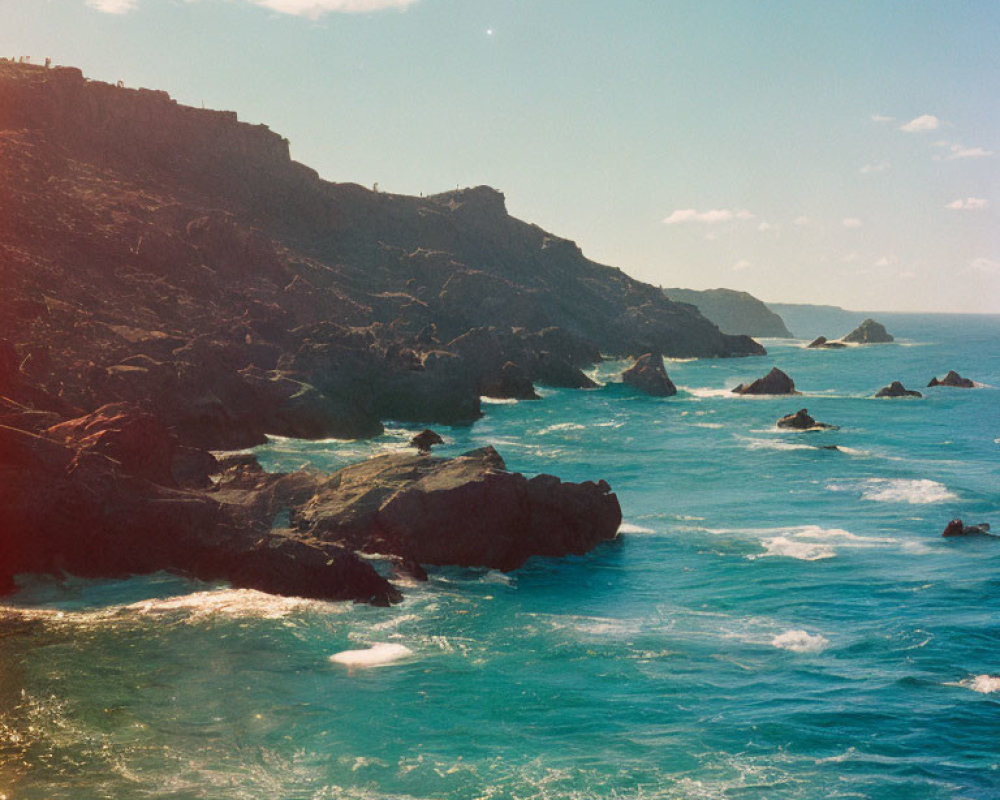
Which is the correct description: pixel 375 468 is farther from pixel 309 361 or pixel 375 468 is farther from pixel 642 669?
pixel 309 361

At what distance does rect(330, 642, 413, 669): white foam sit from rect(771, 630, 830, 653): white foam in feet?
43.4

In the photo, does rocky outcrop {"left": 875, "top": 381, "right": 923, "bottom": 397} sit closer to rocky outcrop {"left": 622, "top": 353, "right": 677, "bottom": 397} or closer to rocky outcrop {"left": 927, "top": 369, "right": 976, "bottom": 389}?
rocky outcrop {"left": 927, "top": 369, "right": 976, "bottom": 389}

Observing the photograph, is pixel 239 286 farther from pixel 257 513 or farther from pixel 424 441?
pixel 257 513

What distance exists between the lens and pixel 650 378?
12094 centimetres

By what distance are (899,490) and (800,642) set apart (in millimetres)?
30267

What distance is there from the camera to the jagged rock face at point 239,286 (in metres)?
69.7

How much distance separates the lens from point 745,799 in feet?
71.6

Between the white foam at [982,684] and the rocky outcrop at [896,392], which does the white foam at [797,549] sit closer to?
the white foam at [982,684]

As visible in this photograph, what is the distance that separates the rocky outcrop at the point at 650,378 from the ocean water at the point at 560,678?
227 ft

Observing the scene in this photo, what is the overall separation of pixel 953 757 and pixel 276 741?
59.1 ft

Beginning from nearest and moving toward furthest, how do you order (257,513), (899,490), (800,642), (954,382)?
(800,642)
(257,513)
(899,490)
(954,382)

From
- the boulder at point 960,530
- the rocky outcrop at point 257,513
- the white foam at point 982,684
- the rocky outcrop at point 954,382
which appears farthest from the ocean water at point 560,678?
the rocky outcrop at point 954,382

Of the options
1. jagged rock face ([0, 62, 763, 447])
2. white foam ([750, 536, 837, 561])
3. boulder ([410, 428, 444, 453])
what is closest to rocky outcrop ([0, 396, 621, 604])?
white foam ([750, 536, 837, 561])

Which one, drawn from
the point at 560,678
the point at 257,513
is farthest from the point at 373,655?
the point at 257,513
